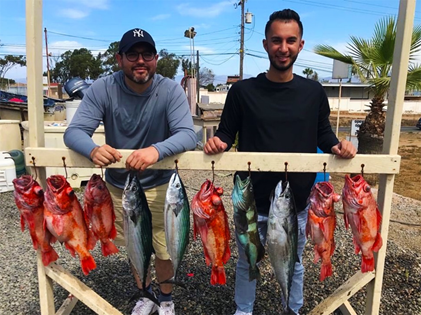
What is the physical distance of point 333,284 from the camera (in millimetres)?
3590

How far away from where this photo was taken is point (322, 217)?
2.05m

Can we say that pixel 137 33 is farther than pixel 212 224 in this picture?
Yes

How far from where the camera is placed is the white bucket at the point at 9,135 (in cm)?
834

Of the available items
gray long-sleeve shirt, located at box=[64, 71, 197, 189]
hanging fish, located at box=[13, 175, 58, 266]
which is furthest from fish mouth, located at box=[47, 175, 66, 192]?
gray long-sleeve shirt, located at box=[64, 71, 197, 189]

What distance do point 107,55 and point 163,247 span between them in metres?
57.9

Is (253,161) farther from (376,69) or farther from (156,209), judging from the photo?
(376,69)

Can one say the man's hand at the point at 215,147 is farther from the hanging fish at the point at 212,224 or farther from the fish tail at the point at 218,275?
the fish tail at the point at 218,275

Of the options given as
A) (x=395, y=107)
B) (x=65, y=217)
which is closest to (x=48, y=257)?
(x=65, y=217)

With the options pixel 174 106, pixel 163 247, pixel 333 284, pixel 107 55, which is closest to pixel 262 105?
pixel 174 106

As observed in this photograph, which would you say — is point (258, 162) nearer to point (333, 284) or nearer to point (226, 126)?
point (226, 126)

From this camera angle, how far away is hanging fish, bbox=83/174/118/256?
2143 millimetres

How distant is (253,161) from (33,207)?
1.44 metres

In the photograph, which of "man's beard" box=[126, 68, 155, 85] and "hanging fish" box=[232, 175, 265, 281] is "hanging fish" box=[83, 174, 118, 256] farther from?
"hanging fish" box=[232, 175, 265, 281]

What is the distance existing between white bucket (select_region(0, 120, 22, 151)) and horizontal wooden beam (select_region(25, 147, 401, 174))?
723cm
